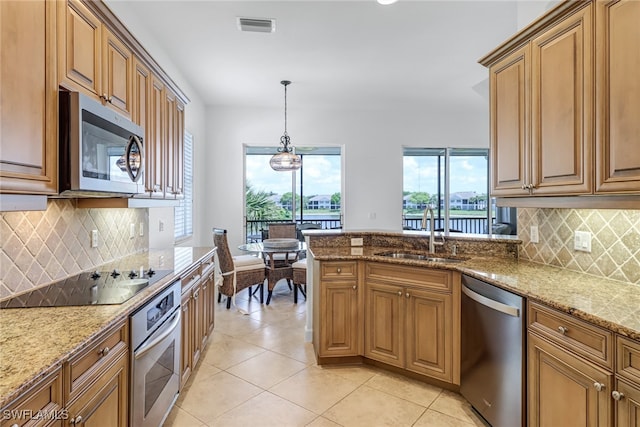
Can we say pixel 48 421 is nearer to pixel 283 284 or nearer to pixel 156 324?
pixel 156 324

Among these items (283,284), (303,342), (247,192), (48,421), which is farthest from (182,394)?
(247,192)

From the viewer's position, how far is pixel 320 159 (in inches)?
255

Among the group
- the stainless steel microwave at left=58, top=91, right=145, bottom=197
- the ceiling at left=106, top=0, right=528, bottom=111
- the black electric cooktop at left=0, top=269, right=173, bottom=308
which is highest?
the ceiling at left=106, top=0, right=528, bottom=111

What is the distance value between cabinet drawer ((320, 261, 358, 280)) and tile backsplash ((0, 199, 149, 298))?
1.60m

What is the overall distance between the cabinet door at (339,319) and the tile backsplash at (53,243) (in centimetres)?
164

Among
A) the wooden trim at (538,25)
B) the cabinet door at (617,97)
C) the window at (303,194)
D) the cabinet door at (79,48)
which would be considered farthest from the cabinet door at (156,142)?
the window at (303,194)

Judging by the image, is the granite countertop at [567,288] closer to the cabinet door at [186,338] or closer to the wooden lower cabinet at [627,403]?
the wooden lower cabinet at [627,403]

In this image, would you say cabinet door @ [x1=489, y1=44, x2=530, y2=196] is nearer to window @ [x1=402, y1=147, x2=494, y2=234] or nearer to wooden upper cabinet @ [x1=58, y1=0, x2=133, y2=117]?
wooden upper cabinet @ [x1=58, y1=0, x2=133, y2=117]

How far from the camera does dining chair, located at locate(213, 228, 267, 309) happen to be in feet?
13.8

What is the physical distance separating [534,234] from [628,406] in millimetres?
1404

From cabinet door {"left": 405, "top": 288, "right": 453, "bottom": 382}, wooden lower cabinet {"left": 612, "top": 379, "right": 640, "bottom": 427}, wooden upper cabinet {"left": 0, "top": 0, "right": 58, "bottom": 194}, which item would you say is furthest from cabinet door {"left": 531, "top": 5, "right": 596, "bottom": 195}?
wooden upper cabinet {"left": 0, "top": 0, "right": 58, "bottom": 194}

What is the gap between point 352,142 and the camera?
6141 millimetres

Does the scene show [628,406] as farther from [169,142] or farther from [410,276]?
[169,142]

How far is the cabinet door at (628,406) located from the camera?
1211 mm
